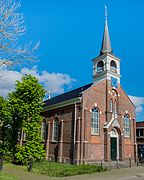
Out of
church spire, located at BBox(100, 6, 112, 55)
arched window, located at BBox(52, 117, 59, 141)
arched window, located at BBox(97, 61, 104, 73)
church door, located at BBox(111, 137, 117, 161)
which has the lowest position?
church door, located at BBox(111, 137, 117, 161)

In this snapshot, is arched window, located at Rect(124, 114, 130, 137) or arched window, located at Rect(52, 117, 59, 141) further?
arched window, located at Rect(124, 114, 130, 137)

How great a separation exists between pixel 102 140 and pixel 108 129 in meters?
1.57

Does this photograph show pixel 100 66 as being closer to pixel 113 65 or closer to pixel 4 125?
pixel 113 65

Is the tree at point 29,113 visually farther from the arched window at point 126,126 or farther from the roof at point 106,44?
the arched window at point 126,126

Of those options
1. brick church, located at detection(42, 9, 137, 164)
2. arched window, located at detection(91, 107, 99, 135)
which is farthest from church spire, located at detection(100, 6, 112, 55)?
arched window, located at detection(91, 107, 99, 135)

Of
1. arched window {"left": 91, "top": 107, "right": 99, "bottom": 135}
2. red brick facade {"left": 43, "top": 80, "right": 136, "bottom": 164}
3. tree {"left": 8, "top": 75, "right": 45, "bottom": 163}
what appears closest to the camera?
tree {"left": 8, "top": 75, "right": 45, "bottom": 163}

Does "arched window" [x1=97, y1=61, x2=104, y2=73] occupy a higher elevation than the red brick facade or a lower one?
higher

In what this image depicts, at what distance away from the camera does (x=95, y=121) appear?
83.2ft

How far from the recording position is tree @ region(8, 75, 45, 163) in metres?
20.6

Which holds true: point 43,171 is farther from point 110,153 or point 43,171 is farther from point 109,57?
point 109,57

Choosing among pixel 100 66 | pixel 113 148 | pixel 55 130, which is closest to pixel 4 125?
pixel 55 130

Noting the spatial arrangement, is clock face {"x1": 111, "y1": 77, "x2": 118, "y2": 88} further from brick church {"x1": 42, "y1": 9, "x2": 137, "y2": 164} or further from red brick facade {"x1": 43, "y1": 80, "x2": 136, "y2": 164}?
red brick facade {"x1": 43, "y1": 80, "x2": 136, "y2": 164}

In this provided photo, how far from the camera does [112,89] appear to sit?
2809cm

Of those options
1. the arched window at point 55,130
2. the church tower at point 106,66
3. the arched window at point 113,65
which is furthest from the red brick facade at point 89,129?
the arched window at point 113,65
